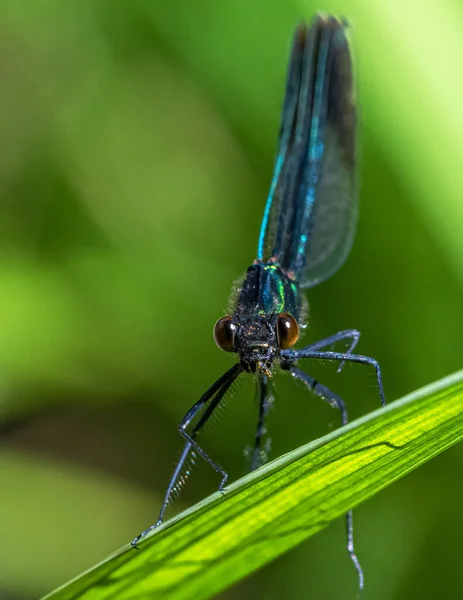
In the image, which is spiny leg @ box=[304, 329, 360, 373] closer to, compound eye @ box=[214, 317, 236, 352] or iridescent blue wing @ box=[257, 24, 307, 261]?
compound eye @ box=[214, 317, 236, 352]

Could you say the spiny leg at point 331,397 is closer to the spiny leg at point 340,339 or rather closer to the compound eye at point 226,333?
the spiny leg at point 340,339

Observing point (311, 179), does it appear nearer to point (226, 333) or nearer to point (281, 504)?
point (226, 333)

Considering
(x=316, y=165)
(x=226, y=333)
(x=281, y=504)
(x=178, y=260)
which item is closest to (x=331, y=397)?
(x=226, y=333)

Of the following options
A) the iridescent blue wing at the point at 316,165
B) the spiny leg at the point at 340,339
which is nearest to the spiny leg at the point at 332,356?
the spiny leg at the point at 340,339

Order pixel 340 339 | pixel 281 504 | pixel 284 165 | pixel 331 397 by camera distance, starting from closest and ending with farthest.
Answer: pixel 281 504
pixel 331 397
pixel 340 339
pixel 284 165

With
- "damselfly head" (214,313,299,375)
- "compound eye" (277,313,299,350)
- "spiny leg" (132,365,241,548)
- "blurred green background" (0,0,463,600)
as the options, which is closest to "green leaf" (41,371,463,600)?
"spiny leg" (132,365,241,548)

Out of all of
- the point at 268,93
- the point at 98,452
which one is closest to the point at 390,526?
the point at 98,452
